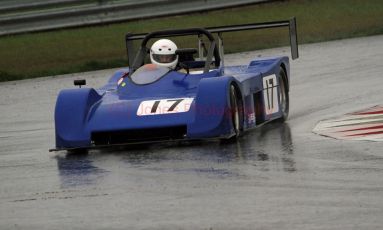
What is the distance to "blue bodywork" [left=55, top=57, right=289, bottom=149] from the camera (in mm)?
11609

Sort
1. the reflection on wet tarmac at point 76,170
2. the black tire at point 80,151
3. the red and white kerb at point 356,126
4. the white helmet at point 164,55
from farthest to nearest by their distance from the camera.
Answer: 1. the white helmet at point 164,55
2. the black tire at point 80,151
3. the red and white kerb at point 356,126
4. the reflection on wet tarmac at point 76,170

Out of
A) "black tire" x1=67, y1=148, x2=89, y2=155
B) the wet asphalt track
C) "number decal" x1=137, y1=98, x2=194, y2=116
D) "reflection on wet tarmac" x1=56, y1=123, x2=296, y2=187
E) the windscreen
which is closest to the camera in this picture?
the wet asphalt track

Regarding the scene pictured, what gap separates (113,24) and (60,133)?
14261 mm

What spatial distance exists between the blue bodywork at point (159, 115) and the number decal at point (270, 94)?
1.12 ft

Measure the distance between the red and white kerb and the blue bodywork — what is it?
0.82 m

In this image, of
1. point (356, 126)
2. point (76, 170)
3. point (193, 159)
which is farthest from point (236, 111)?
point (76, 170)

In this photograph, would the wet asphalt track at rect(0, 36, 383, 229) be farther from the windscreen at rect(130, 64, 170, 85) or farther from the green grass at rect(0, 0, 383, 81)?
the green grass at rect(0, 0, 383, 81)

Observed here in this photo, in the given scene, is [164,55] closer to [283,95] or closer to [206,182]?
[283,95]

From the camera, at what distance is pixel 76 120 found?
11.9 m

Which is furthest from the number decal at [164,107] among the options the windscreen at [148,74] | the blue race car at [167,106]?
the windscreen at [148,74]

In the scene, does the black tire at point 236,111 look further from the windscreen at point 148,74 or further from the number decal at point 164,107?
the windscreen at point 148,74

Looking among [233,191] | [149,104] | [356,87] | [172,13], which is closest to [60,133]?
[149,104]

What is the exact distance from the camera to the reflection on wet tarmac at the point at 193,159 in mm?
10023

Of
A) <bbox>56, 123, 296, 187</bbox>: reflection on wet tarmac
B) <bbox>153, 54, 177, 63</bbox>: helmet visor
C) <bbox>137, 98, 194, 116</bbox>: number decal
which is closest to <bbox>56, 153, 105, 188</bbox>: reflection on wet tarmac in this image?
<bbox>56, 123, 296, 187</bbox>: reflection on wet tarmac
